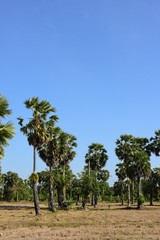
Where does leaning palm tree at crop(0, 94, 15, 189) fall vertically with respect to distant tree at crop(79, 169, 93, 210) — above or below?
above

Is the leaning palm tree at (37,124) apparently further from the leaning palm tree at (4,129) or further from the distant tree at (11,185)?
the distant tree at (11,185)

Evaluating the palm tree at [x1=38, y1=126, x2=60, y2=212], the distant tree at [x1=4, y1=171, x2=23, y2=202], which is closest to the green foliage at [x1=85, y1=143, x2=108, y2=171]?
the palm tree at [x1=38, y1=126, x2=60, y2=212]

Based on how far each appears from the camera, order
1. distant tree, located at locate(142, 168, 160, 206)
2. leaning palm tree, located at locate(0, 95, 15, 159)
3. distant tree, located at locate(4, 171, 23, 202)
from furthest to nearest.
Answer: distant tree, located at locate(4, 171, 23, 202), distant tree, located at locate(142, 168, 160, 206), leaning palm tree, located at locate(0, 95, 15, 159)

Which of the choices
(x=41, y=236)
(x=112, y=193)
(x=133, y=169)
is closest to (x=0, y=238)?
(x=41, y=236)

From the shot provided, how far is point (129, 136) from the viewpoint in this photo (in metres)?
55.6

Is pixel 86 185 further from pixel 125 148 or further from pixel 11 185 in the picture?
pixel 11 185

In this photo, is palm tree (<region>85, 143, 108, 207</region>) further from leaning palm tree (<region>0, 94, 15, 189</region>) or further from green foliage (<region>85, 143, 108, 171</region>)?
leaning palm tree (<region>0, 94, 15, 189</region>)

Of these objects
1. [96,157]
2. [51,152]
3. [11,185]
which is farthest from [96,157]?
[11,185]

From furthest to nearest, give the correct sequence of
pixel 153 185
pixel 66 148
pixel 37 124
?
pixel 153 185 → pixel 66 148 → pixel 37 124

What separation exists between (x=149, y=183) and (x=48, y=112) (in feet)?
112

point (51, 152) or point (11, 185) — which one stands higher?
point (51, 152)

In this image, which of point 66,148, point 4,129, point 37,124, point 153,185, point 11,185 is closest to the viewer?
point 4,129

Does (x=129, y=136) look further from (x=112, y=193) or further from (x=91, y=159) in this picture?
(x=112, y=193)

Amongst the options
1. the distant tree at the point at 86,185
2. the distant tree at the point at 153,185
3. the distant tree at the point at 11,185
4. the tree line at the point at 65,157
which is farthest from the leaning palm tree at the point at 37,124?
the distant tree at the point at 11,185
